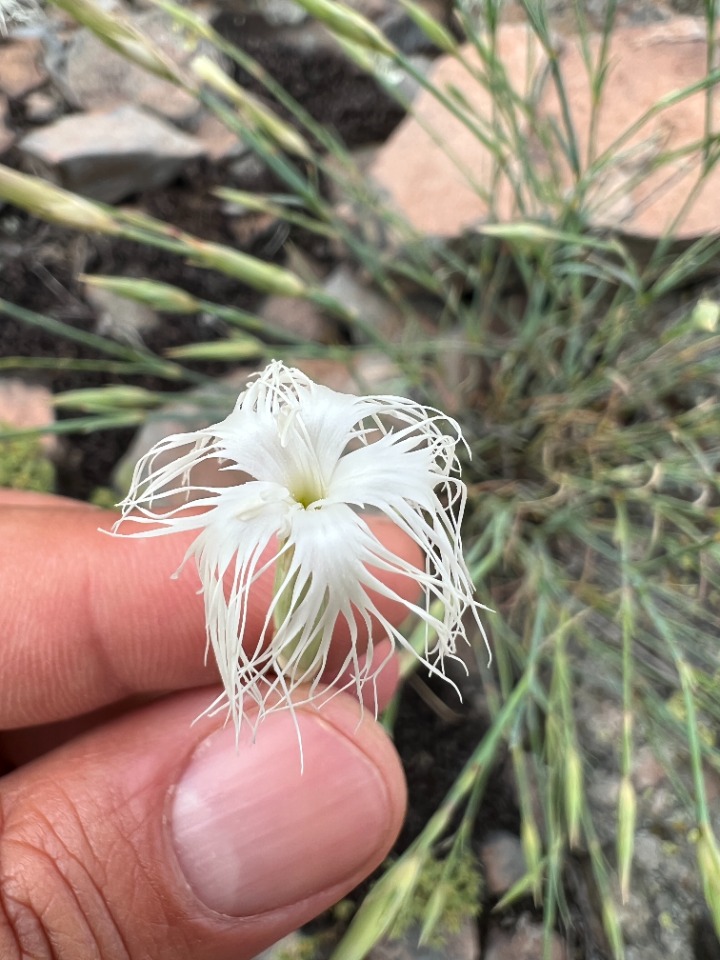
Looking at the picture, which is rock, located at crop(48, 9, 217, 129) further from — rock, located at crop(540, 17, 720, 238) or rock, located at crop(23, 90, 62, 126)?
rock, located at crop(540, 17, 720, 238)

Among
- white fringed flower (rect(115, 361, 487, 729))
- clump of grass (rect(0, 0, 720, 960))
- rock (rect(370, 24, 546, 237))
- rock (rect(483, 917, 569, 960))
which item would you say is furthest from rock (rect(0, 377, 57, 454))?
rock (rect(483, 917, 569, 960))

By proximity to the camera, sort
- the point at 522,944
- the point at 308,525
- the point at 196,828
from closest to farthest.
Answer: the point at 308,525 < the point at 196,828 < the point at 522,944

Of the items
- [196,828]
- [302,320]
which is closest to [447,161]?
[302,320]

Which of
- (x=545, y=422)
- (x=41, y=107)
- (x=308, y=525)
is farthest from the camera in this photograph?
(x=41, y=107)

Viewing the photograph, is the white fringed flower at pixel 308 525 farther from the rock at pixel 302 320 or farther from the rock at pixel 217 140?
the rock at pixel 217 140

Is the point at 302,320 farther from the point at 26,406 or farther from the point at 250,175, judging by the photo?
the point at 26,406

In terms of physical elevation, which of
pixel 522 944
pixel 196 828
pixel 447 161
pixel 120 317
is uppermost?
pixel 447 161

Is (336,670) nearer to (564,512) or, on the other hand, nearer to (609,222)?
(564,512)
